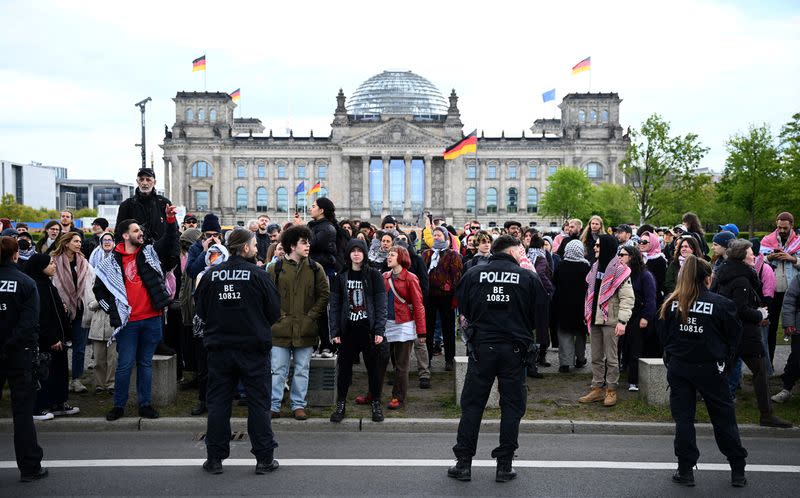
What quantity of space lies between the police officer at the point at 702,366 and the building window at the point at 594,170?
95.6 meters

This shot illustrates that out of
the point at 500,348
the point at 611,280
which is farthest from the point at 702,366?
the point at 611,280

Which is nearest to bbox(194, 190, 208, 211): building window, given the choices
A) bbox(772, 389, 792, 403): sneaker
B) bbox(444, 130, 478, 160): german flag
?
bbox(444, 130, 478, 160): german flag

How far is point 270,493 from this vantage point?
277 inches

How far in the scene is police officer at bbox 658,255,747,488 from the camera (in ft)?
24.1

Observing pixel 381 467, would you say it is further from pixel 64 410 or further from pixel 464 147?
pixel 464 147

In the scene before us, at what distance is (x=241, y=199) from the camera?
102000 mm

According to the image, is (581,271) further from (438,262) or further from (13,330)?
(13,330)

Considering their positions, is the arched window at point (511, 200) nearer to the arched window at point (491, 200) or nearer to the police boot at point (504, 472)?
the arched window at point (491, 200)

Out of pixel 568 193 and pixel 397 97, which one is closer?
pixel 568 193

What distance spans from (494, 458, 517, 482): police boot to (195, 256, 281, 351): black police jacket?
2.76 meters

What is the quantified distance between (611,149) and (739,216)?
31895 mm

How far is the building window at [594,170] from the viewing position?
99562mm

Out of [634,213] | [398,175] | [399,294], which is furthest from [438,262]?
[398,175]

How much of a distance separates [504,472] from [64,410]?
20.3 feet
